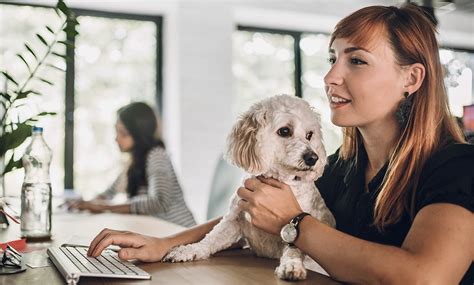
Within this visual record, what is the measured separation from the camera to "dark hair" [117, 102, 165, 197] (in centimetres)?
317

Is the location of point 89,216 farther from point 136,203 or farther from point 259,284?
point 259,284

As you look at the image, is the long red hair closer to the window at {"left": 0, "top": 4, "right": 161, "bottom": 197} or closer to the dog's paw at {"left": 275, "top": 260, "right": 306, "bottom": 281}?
the dog's paw at {"left": 275, "top": 260, "right": 306, "bottom": 281}

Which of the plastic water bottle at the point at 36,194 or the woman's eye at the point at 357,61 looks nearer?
the woman's eye at the point at 357,61

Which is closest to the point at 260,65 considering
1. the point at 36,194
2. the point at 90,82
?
the point at 90,82

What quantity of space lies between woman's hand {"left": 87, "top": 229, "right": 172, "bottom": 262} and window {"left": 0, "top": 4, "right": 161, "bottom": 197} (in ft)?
9.96

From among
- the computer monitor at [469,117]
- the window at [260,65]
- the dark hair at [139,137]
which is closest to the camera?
the computer monitor at [469,117]

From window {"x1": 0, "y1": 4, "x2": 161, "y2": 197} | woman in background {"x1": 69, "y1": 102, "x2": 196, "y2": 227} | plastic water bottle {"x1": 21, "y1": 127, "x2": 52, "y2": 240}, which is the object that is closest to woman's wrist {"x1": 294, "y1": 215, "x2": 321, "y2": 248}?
plastic water bottle {"x1": 21, "y1": 127, "x2": 52, "y2": 240}

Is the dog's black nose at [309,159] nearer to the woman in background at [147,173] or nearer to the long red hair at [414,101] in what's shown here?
the long red hair at [414,101]

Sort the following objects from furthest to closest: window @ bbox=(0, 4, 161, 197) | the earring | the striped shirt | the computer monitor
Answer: window @ bbox=(0, 4, 161, 197) < the striped shirt < the computer monitor < the earring

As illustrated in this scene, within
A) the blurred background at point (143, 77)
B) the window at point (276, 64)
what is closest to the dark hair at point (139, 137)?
the blurred background at point (143, 77)

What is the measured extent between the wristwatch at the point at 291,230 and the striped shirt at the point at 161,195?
1.77 metres

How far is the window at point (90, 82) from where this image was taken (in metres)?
4.18

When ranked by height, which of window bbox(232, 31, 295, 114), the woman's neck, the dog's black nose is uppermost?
window bbox(232, 31, 295, 114)

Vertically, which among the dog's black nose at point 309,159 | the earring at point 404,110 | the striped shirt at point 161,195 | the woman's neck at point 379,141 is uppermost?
the earring at point 404,110
